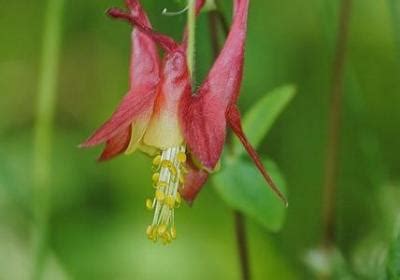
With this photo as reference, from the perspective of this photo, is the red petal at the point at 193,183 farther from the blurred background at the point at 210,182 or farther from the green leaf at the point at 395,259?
the blurred background at the point at 210,182

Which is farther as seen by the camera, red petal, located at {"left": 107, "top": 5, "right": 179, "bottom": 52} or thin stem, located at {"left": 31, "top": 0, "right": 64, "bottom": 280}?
thin stem, located at {"left": 31, "top": 0, "right": 64, "bottom": 280}

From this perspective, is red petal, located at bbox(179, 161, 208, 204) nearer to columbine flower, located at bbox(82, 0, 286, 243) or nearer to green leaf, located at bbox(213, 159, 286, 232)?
columbine flower, located at bbox(82, 0, 286, 243)

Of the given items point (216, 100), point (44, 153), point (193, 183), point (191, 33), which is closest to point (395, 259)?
point (193, 183)

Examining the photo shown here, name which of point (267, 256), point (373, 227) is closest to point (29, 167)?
point (267, 256)

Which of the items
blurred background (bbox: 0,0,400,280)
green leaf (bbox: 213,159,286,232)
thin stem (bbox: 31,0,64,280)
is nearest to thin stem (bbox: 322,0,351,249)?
blurred background (bbox: 0,0,400,280)

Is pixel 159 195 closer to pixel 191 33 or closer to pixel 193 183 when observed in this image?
pixel 193 183

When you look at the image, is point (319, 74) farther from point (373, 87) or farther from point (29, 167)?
point (29, 167)
